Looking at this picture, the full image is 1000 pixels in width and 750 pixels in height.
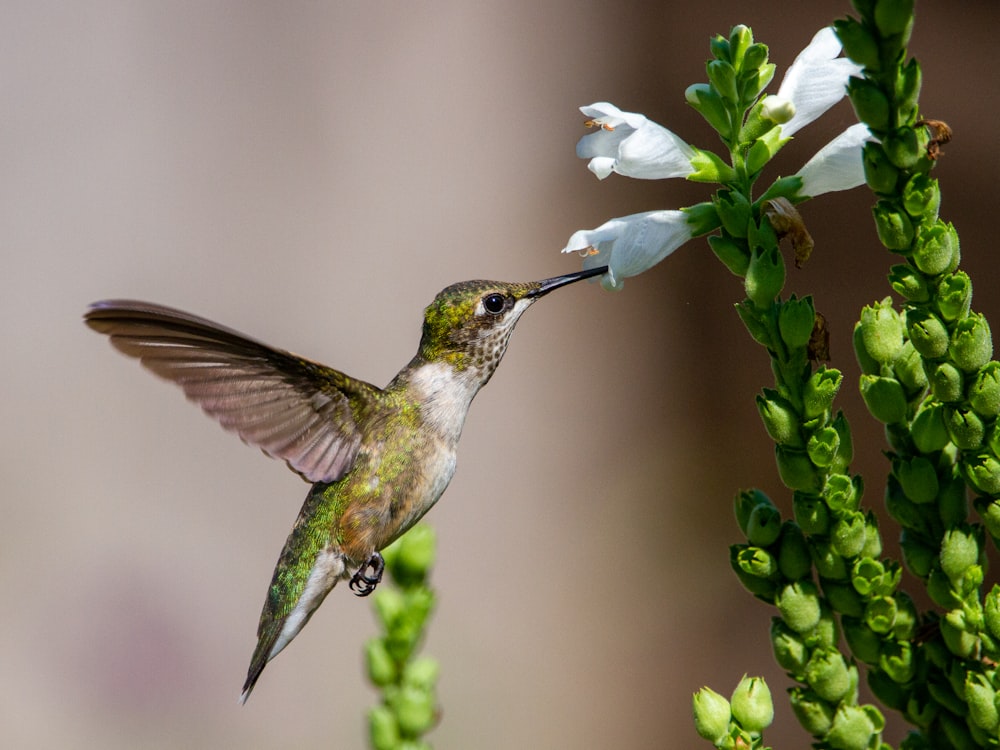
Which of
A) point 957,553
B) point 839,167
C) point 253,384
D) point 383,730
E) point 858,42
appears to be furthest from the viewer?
point 253,384

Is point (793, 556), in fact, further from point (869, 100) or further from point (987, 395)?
point (869, 100)

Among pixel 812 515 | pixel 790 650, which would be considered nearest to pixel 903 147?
pixel 812 515

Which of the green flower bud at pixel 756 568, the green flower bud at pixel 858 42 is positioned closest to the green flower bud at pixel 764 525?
the green flower bud at pixel 756 568

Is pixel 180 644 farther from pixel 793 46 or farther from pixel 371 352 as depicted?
pixel 793 46

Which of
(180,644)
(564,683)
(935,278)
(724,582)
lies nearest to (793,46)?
(724,582)

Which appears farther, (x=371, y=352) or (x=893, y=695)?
(x=371, y=352)

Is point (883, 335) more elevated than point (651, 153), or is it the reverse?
point (651, 153)

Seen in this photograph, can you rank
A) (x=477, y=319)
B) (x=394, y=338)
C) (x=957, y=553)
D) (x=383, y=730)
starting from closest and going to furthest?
(x=957, y=553) < (x=383, y=730) < (x=477, y=319) < (x=394, y=338)
